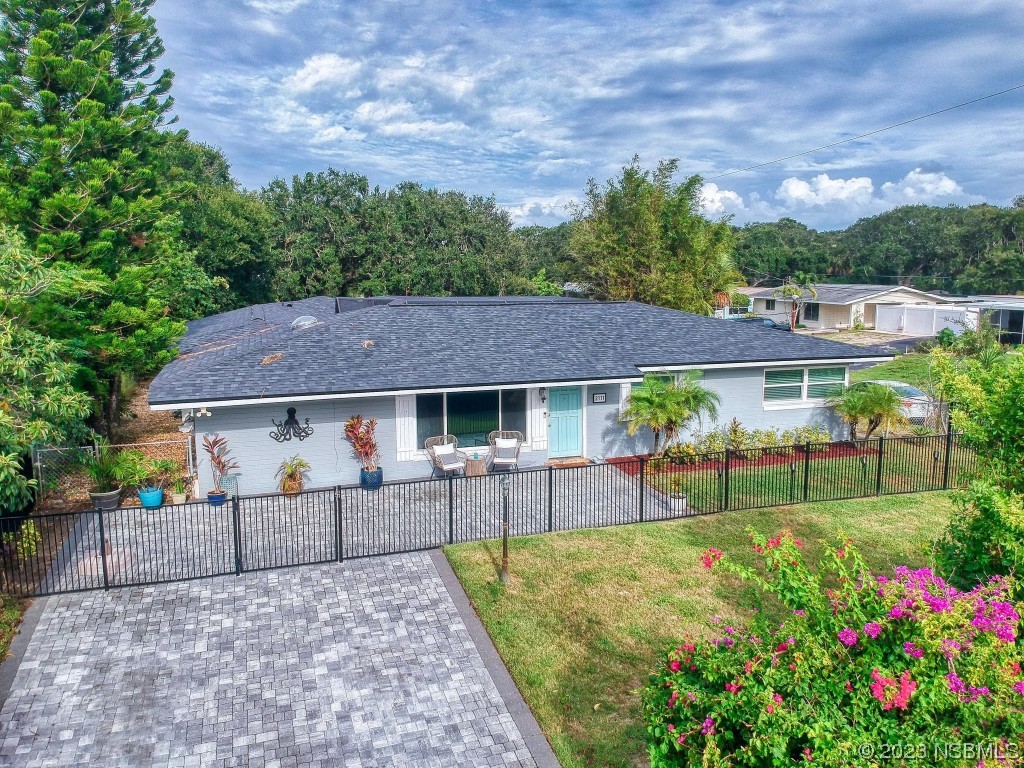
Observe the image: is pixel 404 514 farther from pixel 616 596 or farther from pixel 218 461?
pixel 616 596

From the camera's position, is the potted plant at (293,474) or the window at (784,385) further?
the window at (784,385)

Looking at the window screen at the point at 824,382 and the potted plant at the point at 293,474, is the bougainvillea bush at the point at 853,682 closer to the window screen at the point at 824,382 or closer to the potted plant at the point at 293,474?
the potted plant at the point at 293,474

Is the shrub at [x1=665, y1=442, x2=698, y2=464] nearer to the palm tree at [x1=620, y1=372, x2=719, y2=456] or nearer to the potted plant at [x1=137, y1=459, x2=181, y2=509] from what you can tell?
the palm tree at [x1=620, y1=372, x2=719, y2=456]

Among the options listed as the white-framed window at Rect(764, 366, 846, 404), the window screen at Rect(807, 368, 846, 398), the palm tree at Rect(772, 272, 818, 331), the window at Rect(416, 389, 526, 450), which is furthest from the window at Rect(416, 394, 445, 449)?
the palm tree at Rect(772, 272, 818, 331)

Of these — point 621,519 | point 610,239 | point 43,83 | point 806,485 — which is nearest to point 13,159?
point 43,83

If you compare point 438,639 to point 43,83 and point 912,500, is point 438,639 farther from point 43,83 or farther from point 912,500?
point 43,83

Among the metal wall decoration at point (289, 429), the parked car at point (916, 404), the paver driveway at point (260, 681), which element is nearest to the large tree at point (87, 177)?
the metal wall decoration at point (289, 429)

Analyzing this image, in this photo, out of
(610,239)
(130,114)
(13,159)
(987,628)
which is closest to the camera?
(987,628)
